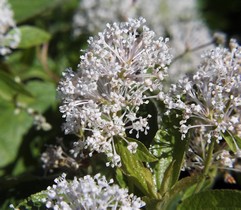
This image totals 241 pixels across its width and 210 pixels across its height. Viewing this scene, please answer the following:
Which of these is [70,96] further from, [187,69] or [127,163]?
[187,69]

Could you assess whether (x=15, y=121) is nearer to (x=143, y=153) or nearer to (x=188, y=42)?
(x=188, y=42)

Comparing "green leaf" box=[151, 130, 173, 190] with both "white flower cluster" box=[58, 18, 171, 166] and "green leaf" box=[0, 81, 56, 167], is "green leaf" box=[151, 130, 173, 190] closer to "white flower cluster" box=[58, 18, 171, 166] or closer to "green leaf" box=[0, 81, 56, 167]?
"white flower cluster" box=[58, 18, 171, 166]

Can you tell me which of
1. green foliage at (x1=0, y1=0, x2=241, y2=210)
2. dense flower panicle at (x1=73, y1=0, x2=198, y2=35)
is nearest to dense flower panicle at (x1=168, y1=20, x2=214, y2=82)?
dense flower panicle at (x1=73, y1=0, x2=198, y2=35)

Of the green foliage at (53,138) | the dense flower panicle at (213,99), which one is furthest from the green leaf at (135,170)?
the dense flower panicle at (213,99)

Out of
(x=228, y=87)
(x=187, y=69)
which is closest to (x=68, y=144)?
(x=228, y=87)

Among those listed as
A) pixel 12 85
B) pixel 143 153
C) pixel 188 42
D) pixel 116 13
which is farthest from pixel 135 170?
pixel 116 13

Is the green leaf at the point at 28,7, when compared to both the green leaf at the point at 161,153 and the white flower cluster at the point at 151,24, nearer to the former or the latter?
the white flower cluster at the point at 151,24
